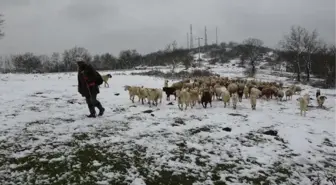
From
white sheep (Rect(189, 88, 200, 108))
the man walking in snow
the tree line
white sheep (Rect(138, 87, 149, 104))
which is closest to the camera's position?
the man walking in snow

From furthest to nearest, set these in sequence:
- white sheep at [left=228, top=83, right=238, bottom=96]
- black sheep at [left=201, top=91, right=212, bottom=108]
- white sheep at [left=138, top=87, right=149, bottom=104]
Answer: white sheep at [left=228, top=83, right=238, bottom=96] → white sheep at [left=138, top=87, right=149, bottom=104] → black sheep at [left=201, top=91, right=212, bottom=108]

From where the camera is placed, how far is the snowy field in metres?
7.32

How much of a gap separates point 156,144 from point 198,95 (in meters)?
6.65

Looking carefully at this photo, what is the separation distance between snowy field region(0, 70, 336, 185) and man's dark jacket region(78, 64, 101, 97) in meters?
0.99

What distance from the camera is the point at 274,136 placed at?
34.4 ft

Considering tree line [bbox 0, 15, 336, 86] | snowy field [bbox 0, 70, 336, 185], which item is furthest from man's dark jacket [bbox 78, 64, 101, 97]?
tree line [bbox 0, 15, 336, 86]

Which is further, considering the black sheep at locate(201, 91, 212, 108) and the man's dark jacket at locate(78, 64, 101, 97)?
the black sheep at locate(201, 91, 212, 108)

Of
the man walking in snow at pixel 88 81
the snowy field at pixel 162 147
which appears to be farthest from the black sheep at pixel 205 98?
the man walking in snow at pixel 88 81

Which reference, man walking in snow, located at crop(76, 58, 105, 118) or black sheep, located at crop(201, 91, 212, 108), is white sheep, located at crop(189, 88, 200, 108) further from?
man walking in snow, located at crop(76, 58, 105, 118)

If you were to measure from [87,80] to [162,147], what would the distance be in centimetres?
441

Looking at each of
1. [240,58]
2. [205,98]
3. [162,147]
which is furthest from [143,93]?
[240,58]

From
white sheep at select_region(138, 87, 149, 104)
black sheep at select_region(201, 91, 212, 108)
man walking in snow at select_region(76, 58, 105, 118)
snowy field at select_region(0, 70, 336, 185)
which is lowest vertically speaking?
snowy field at select_region(0, 70, 336, 185)

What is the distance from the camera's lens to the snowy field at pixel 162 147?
732 cm

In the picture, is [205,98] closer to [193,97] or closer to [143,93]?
[193,97]
